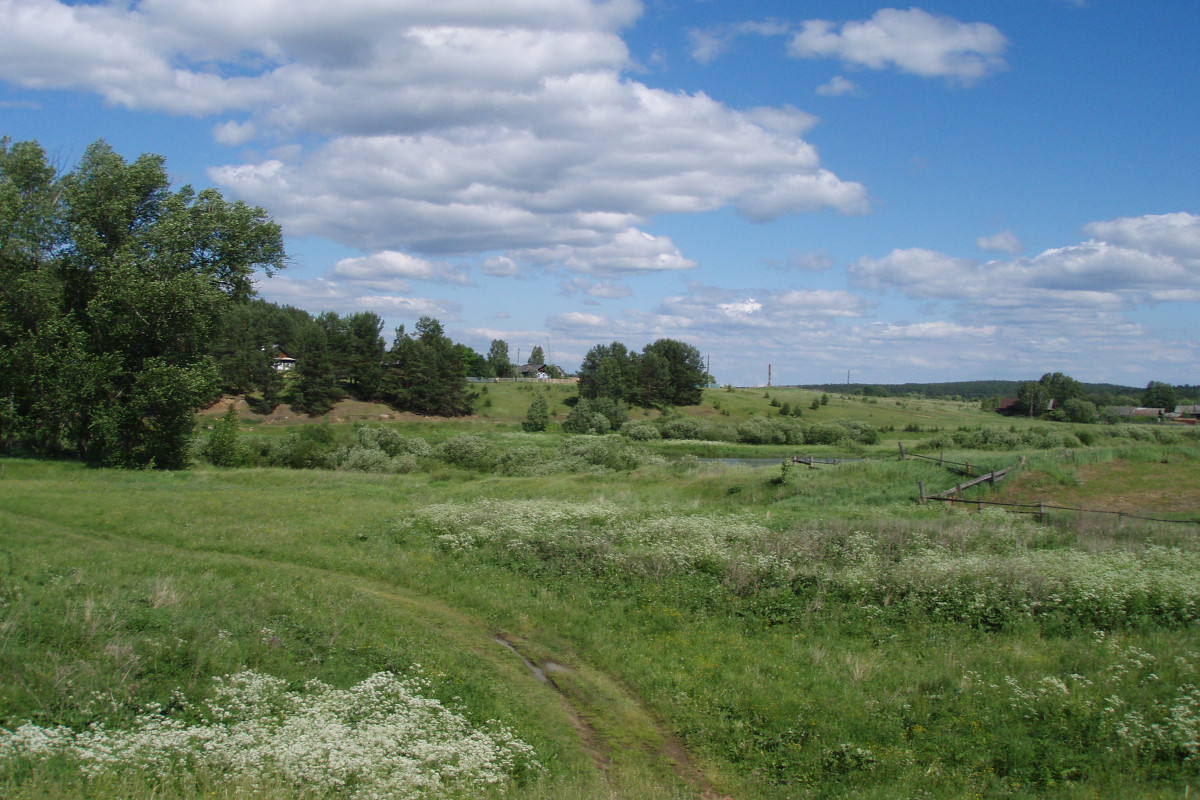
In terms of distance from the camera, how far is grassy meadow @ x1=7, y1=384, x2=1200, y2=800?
25.0ft

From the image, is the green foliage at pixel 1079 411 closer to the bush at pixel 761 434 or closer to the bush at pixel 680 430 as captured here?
the bush at pixel 761 434

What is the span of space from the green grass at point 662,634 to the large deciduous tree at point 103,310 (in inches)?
421

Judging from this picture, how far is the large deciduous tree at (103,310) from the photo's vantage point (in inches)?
1156

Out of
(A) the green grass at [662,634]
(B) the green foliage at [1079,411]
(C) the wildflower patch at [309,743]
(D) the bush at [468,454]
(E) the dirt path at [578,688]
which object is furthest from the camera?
(B) the green foliage at [1079,411]

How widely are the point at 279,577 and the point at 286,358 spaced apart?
100.0 metres

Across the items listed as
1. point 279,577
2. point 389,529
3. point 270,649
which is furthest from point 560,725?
point 389,529

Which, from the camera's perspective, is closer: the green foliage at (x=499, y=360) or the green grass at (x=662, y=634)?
the green grass at (x=662, y=634)

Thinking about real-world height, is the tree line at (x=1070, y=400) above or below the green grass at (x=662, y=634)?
above

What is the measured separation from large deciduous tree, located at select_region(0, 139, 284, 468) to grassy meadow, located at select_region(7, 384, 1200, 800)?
921cm

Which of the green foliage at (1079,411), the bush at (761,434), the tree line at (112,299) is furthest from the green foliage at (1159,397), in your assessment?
the tree line at (112,299)

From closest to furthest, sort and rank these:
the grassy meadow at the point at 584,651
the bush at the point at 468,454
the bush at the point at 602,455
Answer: the grassy meadow at the point at 584,651, the bush at the point at 468,454, the bush at the point at 602,455

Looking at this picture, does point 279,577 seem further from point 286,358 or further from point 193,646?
point 286,358

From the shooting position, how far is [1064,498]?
83.0ft

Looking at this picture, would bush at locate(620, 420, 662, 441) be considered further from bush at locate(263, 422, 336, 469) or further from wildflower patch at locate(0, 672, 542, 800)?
wildflower patch at locate(0, 672, 542, 800)
